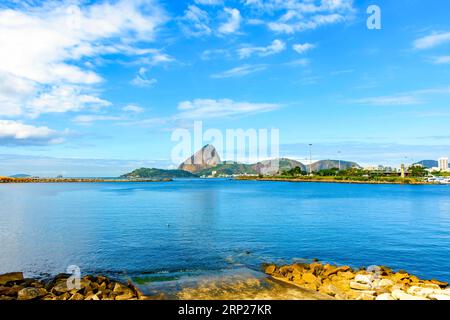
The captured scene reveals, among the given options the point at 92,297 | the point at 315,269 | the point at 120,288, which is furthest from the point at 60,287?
the point at 315,269

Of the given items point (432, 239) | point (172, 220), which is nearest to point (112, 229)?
point (172, 220)

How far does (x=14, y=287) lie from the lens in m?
17.0

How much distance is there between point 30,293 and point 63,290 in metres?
1.46

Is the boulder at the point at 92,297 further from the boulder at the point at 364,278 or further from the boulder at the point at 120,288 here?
the boulder at the point at 364,278

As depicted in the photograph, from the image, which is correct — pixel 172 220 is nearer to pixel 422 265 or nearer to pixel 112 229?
pixel 112 229

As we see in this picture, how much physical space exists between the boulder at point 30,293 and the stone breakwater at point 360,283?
12763mm

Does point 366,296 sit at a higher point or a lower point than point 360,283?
higher

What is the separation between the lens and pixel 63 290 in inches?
652

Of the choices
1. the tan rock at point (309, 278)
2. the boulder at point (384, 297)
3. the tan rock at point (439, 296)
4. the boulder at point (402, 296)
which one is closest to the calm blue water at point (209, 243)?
the tan rock at point (309, 278)

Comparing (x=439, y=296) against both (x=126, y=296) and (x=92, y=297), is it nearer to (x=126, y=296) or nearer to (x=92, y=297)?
(x=126, y=296)

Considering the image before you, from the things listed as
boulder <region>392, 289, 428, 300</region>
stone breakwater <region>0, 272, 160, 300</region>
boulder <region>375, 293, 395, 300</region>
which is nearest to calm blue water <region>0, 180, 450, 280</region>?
stone breakwater <region>0, 272, 160, 300</region>

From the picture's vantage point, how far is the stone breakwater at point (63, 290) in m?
15.9

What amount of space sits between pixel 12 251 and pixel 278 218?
107ft
